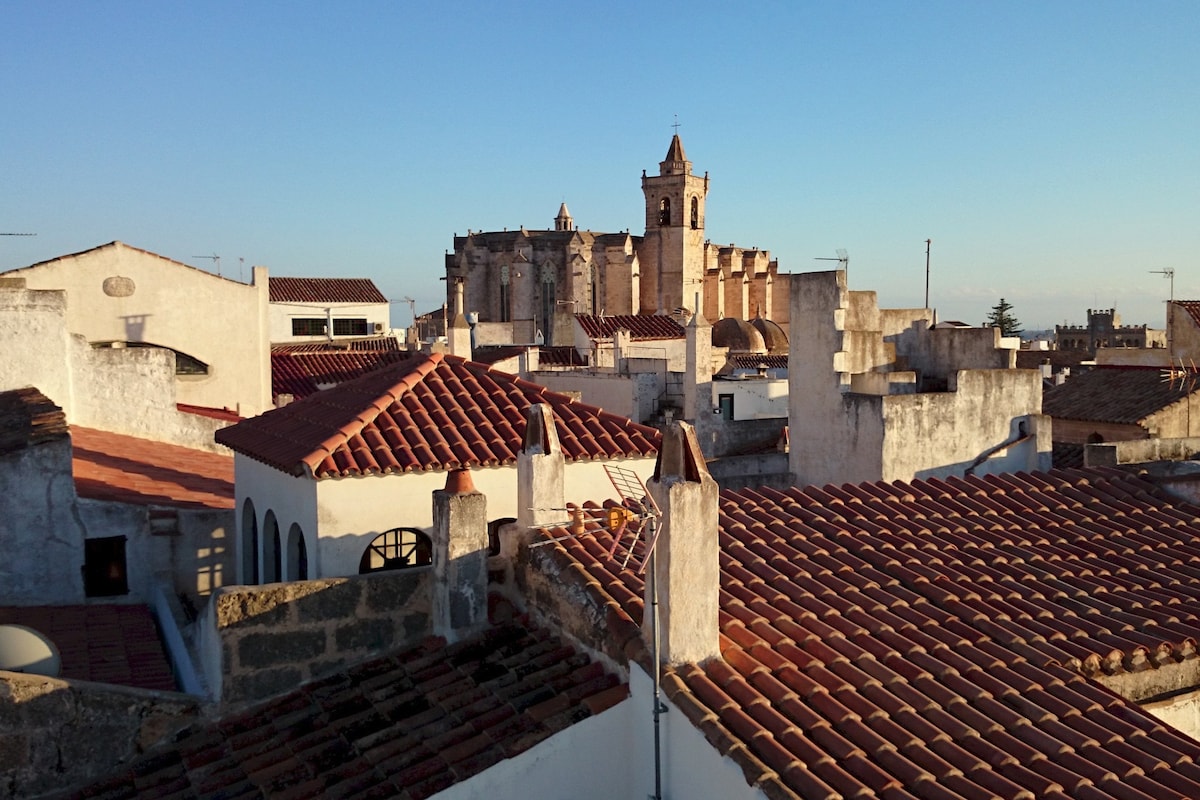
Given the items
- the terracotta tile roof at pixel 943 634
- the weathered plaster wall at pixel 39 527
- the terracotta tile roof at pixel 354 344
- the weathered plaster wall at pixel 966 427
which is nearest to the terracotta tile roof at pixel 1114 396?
the weathered plaster wall at pixel 966 427

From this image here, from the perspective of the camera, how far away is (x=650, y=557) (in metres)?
6.47

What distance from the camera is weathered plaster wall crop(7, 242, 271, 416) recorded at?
24828 mm

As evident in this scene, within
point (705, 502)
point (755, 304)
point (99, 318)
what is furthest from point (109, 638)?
point (755, 304)

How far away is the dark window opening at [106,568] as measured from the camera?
42.8 ft

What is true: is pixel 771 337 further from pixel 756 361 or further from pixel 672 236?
pixel 672 236

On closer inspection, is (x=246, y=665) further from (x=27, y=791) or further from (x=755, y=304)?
(x=755, y=304)

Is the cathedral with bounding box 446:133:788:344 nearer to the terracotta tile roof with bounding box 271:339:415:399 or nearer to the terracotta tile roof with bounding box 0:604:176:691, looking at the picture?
the terracotta tile roof with bounding box 271:339:415:399

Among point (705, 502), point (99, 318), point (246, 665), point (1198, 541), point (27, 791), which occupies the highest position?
point (99, 318)

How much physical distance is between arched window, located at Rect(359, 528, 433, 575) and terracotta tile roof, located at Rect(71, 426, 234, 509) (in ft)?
15.2

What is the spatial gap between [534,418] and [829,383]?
10.4m

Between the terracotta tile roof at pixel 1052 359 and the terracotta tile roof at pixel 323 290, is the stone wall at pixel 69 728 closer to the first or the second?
the terracotta tile roof at pixel 1052 359

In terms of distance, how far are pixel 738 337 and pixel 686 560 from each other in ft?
165

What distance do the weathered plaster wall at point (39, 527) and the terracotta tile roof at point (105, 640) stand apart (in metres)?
0.56

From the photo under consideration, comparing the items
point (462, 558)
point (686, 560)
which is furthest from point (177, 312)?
point (686, 560)
